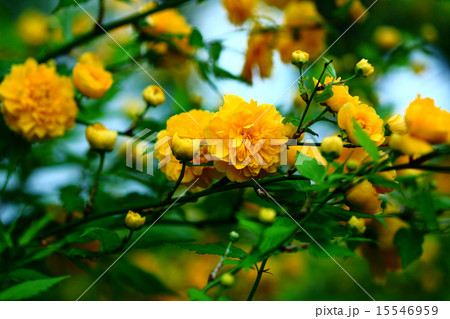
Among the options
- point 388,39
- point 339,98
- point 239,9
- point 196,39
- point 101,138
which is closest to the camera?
point 339,98

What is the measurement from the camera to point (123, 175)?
83 centimetres

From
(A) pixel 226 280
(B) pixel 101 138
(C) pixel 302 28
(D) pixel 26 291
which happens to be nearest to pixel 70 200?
(B) pixel 101 138

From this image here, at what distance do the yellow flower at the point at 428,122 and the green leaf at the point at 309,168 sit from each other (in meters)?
0.10

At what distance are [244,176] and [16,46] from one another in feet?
3.01

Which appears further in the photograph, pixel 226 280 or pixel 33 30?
pixel 33 30

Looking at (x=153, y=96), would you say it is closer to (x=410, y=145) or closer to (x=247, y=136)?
(x=247, y=136)

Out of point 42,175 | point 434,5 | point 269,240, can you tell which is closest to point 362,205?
point 269,240

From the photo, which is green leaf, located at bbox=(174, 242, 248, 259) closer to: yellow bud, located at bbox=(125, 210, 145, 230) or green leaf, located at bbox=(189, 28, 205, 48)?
yellow bud, located at bbox=(125, 210, 145, 230)

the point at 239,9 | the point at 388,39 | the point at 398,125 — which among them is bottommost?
the point at 398,125

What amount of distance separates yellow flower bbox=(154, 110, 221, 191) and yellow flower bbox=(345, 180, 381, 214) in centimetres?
17

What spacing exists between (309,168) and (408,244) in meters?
0.33

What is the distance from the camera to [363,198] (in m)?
0.50

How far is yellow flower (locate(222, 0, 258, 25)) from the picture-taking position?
0.95m

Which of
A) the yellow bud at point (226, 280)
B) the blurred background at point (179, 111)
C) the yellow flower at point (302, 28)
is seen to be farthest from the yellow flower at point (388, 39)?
the yellow bud at point (226, 280)
